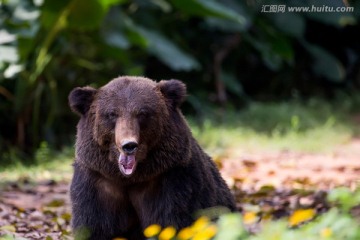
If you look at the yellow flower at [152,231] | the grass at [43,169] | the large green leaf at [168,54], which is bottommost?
the yellow flower at [152,231]

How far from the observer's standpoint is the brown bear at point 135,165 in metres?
4.91

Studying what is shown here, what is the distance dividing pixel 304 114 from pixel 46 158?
5133 millimetres

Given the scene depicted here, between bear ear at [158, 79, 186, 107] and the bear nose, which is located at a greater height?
bear ear at [158, 79, 186, 107]

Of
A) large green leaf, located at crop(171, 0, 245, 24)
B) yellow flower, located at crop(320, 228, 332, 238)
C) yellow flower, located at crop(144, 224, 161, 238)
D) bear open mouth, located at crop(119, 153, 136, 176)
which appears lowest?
yellow flower, located at crop(144, 224, 161, 238)

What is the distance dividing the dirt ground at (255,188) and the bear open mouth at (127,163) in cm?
85

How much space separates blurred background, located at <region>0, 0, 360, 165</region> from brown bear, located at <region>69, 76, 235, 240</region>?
388 centimetres

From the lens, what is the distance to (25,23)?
976 centimetres

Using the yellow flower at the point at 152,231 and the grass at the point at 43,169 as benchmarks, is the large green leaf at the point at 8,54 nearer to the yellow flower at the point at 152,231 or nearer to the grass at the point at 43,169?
the grass at the point at 43,169

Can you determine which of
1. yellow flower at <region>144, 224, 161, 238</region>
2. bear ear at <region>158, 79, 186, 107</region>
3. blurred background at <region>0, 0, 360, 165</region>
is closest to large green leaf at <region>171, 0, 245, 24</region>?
blurred background at <region>0, 0, 360, 165</region>

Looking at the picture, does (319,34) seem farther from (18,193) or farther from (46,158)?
(18,193)

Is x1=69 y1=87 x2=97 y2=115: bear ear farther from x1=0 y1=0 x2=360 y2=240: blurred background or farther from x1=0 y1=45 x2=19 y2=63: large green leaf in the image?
x1=0 y1=45 x2=19 y2=63: large green leaf

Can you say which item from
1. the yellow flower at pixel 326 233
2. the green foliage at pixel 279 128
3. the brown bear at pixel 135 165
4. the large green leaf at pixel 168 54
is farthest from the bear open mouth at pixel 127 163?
the large green leaf at pixel 168 54

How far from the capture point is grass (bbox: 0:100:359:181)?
29.9 ft

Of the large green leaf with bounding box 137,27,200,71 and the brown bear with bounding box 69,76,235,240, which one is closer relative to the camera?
the brown bear with bounding box 69,76,235,240
